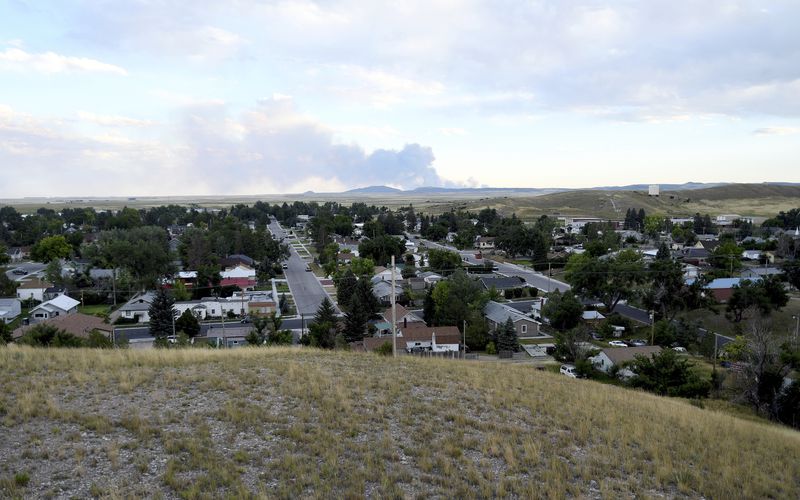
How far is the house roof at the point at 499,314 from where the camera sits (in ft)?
106

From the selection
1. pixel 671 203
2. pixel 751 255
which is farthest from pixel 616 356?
pixel 671 203

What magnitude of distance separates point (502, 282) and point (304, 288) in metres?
17.2

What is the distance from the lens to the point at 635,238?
244ft

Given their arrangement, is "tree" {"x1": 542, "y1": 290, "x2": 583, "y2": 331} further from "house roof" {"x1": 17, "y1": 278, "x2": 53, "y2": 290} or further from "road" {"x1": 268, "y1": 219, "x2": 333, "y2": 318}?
"house roof" {"x1": 17, "y1": 278, "x2": 53, "y2": 290}

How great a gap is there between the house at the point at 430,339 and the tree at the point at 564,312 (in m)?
7.39

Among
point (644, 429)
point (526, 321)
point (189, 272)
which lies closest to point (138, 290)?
point (189, 272)

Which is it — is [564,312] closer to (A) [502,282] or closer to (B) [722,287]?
(A) [502,282]

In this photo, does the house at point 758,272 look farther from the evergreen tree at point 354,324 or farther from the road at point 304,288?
the road at point 304,288

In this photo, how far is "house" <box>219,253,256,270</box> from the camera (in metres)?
52.8

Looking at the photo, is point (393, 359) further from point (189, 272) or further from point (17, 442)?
point (189, 272)

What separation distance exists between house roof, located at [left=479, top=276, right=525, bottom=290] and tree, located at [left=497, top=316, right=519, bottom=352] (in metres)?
14.4

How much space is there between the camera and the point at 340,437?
796cm

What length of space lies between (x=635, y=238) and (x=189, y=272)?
59.2 metres

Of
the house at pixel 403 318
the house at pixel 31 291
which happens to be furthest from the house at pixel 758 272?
the house at pixel 31 291
